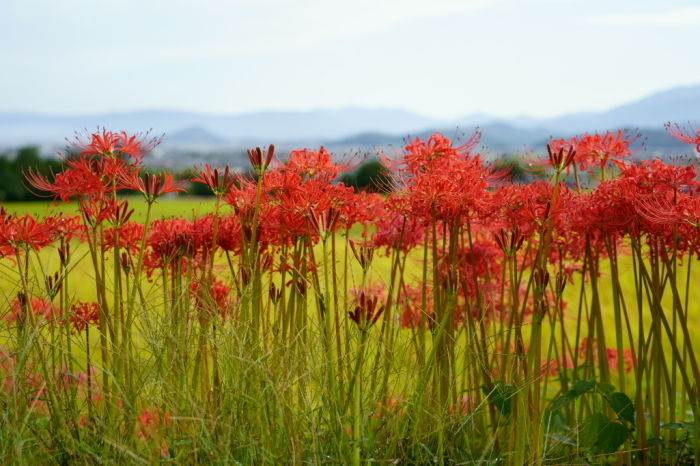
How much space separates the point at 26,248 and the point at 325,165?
1.16 meters

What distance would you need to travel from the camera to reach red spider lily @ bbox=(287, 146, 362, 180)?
257cm

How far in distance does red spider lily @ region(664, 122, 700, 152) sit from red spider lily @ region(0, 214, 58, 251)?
7.96 ft

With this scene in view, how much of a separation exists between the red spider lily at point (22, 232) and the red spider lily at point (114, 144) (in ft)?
1.03

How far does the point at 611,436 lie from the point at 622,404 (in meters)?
0.13

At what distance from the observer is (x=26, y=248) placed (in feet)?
7.86

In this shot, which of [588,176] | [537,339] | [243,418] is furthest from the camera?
[588,176]

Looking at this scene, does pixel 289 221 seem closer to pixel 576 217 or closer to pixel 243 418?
pixel 243 418

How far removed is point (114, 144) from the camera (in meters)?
2.50

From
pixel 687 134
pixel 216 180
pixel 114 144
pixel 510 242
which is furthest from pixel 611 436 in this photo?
pixel 114 144

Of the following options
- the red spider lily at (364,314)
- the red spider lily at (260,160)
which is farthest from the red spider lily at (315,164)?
the red spider lily at (364,314)

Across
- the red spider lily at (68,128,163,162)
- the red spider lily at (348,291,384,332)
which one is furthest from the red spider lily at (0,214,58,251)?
the red spider lily at (348,291,384,332)

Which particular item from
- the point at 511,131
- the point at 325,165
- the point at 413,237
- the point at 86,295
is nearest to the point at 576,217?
the point at 413,237

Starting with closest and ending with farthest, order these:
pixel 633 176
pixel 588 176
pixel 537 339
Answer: pixel 537 339, pixel 633 176, pixel 588 176

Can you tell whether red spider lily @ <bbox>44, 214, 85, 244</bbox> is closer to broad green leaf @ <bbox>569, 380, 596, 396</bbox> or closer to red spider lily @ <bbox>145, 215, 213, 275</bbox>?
red spider lily @ <bbox>145, 215, 213, 275</bbox>
